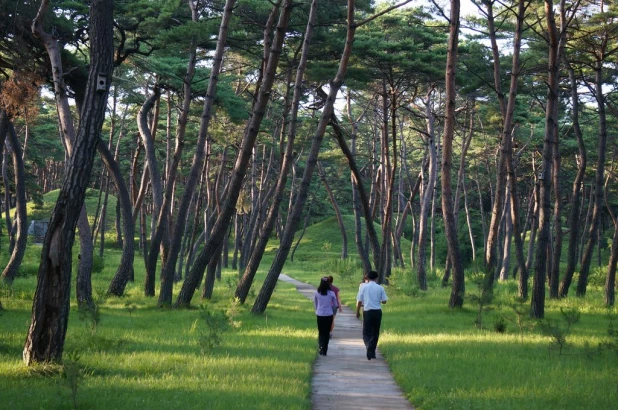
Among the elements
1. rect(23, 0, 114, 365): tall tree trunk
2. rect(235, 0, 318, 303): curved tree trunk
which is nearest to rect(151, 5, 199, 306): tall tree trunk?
rect(235, 0, 318, 303): curved tree trunk

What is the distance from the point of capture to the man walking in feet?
39.6

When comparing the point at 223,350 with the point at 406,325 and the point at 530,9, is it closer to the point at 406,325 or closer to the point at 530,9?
the point at 406,325

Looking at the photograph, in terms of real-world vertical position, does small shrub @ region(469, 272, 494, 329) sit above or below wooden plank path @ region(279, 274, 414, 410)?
above

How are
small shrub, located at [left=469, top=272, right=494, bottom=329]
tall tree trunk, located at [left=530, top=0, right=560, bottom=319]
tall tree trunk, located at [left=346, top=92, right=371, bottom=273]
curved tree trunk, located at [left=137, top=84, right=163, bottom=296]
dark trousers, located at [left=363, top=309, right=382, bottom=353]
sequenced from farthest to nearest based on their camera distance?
tall tree trunk, located at [left=346, top=92, right=371, bottom=273], curved tree trunk, located at [left=137, top=84, right=163, bottom=296], tall tree trunk, located at [left=530, top=0, right=560, bottom=319], small shrub, located at [left=469, top=272, right=494, bottom=329], dark trousers, located at [left=363, top=309, right=382, bottom=353]

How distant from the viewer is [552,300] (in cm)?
2275

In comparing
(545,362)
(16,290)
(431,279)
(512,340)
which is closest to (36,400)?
(545,362)

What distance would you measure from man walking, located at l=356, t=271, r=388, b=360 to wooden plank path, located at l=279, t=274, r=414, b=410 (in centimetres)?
26

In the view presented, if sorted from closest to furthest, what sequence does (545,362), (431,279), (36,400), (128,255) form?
(36,400), (545,362), (128,255), (431,279)

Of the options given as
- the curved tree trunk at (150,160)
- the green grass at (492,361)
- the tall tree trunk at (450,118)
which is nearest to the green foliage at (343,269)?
the curved tree trunk at (150,160)

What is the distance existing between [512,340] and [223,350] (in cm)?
527

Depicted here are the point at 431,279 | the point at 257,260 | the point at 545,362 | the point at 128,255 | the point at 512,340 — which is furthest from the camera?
the point at 431,279

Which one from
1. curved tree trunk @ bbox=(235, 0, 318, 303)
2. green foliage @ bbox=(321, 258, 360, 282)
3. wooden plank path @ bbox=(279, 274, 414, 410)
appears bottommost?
wooden plank path @ bbox=(279, 274, 414, 410)

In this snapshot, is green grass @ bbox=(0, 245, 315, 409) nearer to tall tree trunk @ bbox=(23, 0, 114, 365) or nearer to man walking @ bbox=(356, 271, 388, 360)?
tall tree trunk @ bbox=(23, 0, 114, 365)

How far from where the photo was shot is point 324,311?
12.8 m
